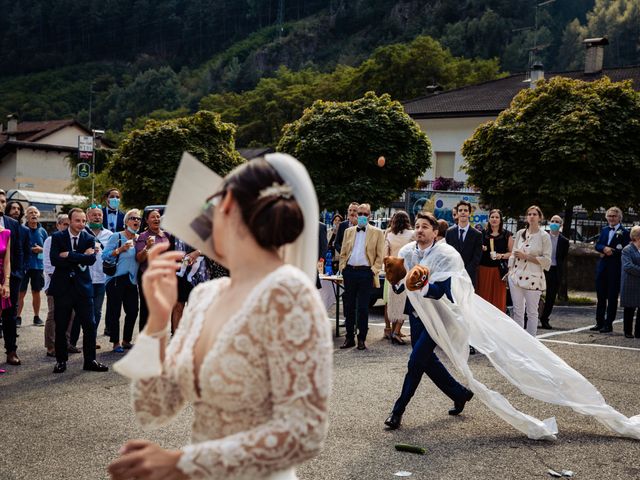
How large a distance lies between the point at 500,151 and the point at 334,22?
11598cm

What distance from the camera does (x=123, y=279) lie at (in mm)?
10922

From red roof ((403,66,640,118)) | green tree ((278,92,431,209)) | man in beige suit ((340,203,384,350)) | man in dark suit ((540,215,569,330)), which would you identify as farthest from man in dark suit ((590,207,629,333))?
red roof ((403,66,640,118))

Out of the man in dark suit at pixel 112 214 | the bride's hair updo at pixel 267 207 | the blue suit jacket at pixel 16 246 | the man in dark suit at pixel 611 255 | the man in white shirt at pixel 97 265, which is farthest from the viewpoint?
the man in dark suit at pixel 611 255

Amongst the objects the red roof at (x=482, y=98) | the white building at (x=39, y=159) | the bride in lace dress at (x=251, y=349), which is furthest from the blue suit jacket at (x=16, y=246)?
the white building at (x=39, y=159)

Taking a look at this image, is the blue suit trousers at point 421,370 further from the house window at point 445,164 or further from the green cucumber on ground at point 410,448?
the house window at point 445,164

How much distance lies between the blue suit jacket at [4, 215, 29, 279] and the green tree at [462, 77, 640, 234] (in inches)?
571

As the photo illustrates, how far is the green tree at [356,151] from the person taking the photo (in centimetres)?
3606

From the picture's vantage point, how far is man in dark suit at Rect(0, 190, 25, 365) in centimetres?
971

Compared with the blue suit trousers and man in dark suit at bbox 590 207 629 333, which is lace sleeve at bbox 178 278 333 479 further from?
man in dark suit at bbox 590 207 629 333

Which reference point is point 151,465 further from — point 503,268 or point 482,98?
point 482,98

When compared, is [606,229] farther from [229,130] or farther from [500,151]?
[229,130]

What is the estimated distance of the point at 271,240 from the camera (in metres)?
2.18

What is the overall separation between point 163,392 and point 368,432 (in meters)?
4.79

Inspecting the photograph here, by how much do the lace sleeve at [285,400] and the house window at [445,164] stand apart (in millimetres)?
43594
